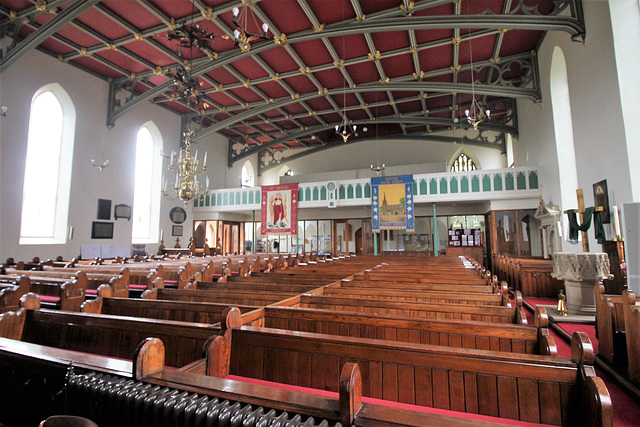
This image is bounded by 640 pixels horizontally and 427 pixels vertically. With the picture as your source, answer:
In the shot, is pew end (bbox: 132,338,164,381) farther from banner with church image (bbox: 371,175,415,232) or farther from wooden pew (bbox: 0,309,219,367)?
banner with church image (bbox: 371,175,415,232)

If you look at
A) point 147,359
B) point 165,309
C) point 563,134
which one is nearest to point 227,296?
point 165,309

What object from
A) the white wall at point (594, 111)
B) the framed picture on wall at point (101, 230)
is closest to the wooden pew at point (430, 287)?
the white wall at point (594, 111)

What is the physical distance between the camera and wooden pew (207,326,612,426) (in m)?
1.27

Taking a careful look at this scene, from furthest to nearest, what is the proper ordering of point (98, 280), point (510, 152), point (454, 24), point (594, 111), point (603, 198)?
point (510, 152) → point (454, 24) → point (594, 111) → point (603, 198) → point (98, 280)

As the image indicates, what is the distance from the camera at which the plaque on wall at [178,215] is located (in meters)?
13.4

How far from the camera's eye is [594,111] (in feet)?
20.3

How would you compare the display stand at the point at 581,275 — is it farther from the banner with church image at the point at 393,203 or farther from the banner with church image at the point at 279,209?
the banner with church image at the point at 279,209

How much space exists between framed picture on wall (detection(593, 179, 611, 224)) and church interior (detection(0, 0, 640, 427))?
65mm

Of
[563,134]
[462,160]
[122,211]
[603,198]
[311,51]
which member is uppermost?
[311,51]

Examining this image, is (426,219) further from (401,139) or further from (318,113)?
(318,113)

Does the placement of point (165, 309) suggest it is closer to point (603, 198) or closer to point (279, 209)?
point (603, 198)

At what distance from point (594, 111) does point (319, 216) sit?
11103mm

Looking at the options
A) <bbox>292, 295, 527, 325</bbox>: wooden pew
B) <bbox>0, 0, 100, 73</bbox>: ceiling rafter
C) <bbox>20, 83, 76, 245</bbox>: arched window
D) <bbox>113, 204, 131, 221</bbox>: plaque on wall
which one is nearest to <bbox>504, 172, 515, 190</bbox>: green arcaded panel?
<bbox>292, 295, 527, 325</bbox>: wooden pew

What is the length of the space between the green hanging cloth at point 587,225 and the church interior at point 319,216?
8cm
